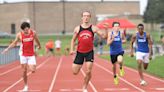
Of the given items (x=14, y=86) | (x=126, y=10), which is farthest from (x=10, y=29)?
(x=14, y=86)

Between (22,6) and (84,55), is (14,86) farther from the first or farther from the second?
(22,6)

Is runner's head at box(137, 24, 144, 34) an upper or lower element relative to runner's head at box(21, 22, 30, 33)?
lower

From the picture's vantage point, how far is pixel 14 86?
669 inches

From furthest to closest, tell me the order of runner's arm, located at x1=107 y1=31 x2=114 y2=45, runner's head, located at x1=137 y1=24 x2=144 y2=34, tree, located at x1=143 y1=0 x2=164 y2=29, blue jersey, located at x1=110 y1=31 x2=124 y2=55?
tree, located at x1=143 y1=0 x2=164 y2=29 < blue jersey, located at x1=110 y1=31 x2=124 y2=55 < runner's arm, located at x1=107 y1=31 x2=114 y2=45 < runner's head, located at x1=137 y1=24 x2=144 y2=34

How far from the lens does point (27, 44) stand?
14.5 metres

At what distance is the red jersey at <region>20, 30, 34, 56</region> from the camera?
14.4 metres

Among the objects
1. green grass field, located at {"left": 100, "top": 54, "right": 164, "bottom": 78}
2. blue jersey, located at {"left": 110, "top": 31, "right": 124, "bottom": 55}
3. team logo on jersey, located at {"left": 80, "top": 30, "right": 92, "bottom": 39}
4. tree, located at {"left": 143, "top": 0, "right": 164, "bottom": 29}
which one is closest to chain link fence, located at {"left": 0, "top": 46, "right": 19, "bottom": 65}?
green grass field, located at {"left": 100, "top": 54, "right": 164, "bottom": 78}

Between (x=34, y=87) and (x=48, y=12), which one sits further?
(x=48, y=12)

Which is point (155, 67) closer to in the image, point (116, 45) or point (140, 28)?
point (116, 45)

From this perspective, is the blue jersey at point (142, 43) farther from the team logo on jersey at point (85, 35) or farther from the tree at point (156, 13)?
the tree at point (156, 13)

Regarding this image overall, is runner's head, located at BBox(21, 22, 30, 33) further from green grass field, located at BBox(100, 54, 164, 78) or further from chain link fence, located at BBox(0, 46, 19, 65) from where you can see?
chain link fence, located at BBox(0, 46, 19, 65)

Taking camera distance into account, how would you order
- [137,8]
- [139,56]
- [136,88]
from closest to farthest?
[136,88] < [139,56] < [137,8]

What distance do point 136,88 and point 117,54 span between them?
5.24 feet

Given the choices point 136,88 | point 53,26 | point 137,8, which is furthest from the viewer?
point 137,8
